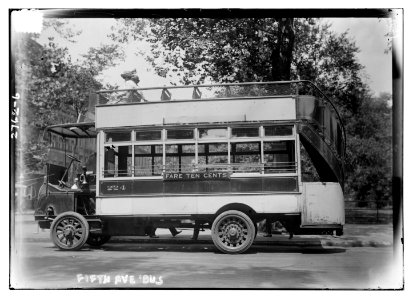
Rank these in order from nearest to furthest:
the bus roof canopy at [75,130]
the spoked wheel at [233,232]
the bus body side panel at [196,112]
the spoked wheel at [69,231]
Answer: the spoked wheel at [233,232] → the bus body side panel at [196,112] → the spoked wheel at [69,231] → the bus roof canopy at [75,130]

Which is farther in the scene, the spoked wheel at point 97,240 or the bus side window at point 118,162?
the spoked wheel at point 97,240

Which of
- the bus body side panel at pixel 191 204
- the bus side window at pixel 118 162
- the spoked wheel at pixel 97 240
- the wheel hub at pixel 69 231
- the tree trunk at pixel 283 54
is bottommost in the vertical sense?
the spoked wheel at pixel 97 240

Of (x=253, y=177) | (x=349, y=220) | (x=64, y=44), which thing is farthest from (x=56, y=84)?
(x=349, y=220)

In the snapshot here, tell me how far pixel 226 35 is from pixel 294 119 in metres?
1.73

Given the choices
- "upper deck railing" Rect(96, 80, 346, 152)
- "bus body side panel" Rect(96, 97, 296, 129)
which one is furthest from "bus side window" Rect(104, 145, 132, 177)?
"upper deck railing" Rect(96, 80, 346, 152)

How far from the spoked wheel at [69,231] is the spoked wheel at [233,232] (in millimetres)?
2171

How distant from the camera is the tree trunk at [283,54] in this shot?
1005 cm

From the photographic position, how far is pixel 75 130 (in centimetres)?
1084

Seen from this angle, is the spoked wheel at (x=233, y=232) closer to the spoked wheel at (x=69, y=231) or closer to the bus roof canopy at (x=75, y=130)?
the spoked wheel at (x=69, y=231)

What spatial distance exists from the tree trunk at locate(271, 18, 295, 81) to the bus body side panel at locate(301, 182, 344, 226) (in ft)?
5.93

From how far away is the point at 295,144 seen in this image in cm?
1015
